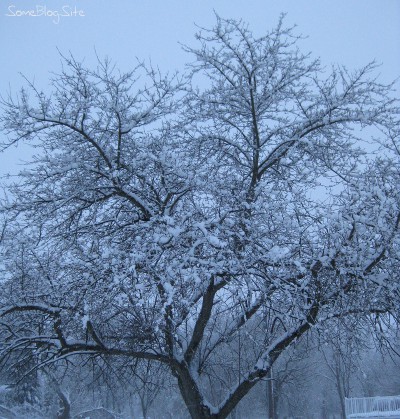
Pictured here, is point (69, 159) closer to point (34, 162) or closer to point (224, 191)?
point (34, 162)

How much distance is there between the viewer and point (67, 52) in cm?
688

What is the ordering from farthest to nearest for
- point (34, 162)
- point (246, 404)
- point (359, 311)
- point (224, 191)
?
1. point (246, 404)
2. point (34, 162)
3. point (224, 191)
4. point (359, 311)

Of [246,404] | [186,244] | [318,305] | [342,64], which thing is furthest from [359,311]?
[246,404]

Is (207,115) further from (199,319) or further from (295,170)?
(199,319)

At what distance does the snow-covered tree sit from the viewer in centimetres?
548

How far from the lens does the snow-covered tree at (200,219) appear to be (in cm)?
548

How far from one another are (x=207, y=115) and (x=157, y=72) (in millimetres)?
1166

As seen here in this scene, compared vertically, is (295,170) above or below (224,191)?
above

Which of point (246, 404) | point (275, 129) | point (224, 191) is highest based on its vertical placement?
point (275, 129)

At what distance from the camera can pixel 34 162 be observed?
6945mm

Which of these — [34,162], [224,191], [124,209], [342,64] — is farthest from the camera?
[124,209]

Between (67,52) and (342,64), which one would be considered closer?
(67,52)

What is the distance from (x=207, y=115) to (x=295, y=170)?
1841mm

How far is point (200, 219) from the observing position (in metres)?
6.10
